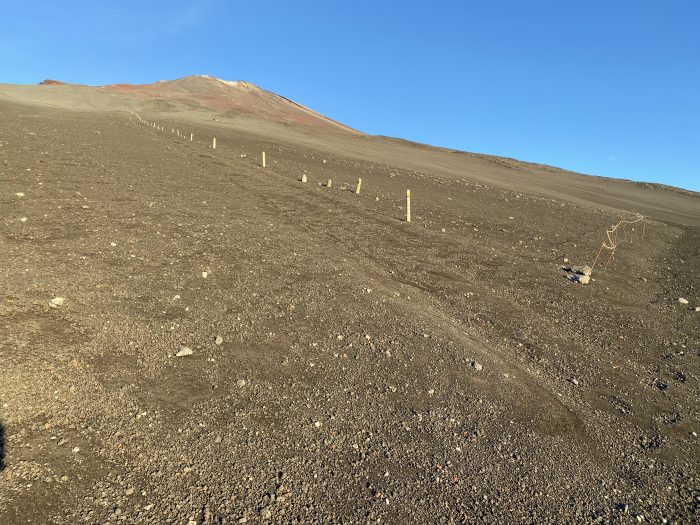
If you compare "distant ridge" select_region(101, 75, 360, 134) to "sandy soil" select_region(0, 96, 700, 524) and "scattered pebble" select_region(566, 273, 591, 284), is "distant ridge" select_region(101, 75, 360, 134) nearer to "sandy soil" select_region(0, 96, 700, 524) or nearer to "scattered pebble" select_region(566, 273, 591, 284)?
"sandy soil" select_region(0, 96, 700, 524)

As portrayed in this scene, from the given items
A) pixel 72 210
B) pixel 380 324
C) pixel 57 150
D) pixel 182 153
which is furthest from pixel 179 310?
pixel 182 153

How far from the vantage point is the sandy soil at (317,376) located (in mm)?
4492

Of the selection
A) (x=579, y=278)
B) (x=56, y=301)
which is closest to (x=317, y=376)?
(x=56, y=301)

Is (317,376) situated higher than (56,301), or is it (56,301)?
(56,301)

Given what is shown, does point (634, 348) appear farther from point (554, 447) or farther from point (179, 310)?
point (179, 310)

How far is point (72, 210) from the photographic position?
1260cm

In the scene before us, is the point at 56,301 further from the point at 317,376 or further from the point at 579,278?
the point at 579,278

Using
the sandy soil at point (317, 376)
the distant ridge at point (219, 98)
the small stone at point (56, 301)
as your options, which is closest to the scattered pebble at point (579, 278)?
the sandy soil at point (317, 376)

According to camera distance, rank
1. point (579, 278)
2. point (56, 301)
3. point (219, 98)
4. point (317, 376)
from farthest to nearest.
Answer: point (219, 98)
point (579, 278)
point (56, 301)
point (317, 376)

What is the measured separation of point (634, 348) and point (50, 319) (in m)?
10.6

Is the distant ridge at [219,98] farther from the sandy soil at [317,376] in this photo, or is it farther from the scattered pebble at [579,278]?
the scattered pebble at [579,278]

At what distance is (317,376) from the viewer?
6.52 m

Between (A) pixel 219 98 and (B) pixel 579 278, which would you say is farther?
(A) pixel 219 98

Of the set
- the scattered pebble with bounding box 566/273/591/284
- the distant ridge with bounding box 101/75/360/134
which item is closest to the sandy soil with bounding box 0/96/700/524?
the scattered pebble with bounding box 566/273/591/284
